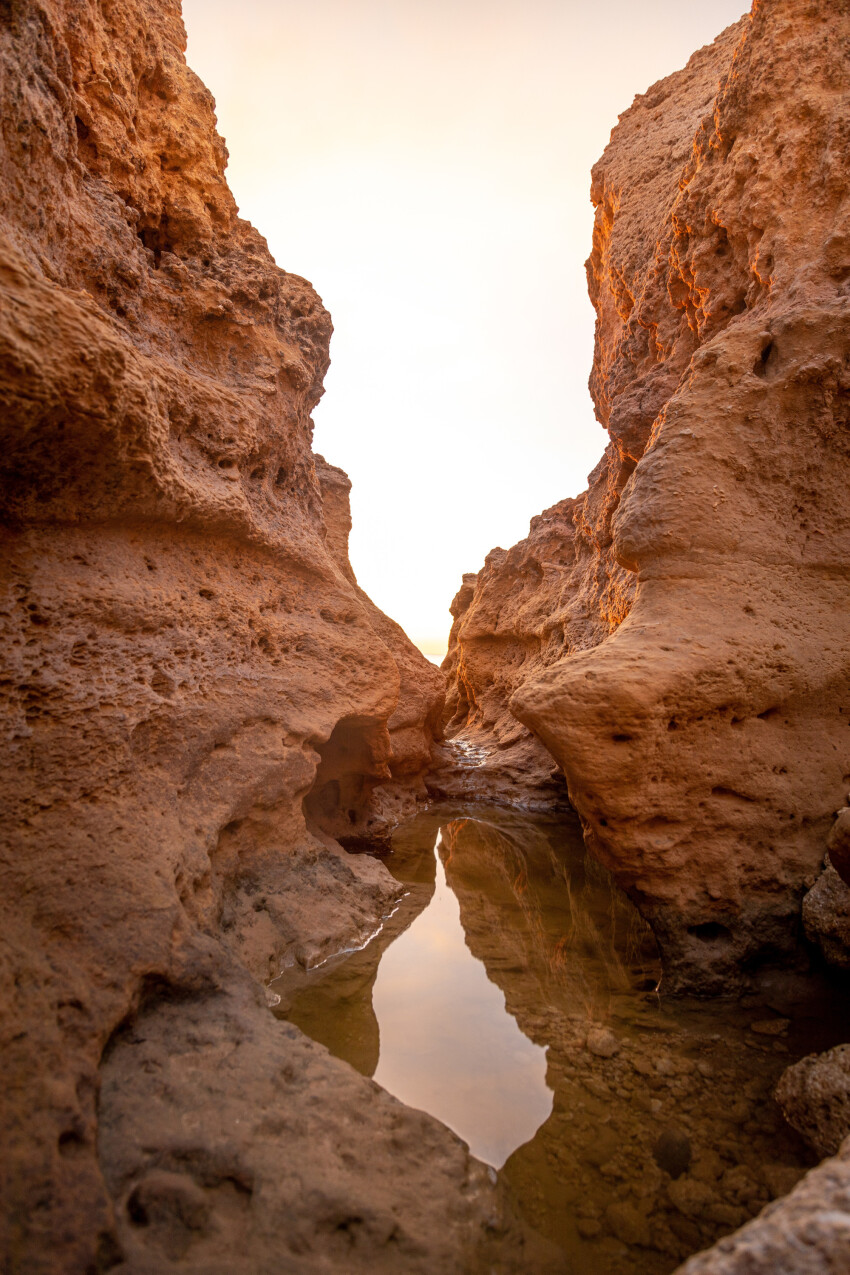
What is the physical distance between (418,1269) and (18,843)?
1.89 metres

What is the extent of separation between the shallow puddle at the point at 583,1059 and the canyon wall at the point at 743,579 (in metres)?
0.47

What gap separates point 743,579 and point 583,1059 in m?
2.74

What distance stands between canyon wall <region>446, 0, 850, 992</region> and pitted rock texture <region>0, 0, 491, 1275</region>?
187cm

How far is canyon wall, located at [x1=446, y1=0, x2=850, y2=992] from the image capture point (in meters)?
3.47

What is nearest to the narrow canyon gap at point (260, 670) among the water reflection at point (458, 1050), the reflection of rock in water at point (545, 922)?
the water reflection at point (458, 1050)

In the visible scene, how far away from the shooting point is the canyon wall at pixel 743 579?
347 centimetres

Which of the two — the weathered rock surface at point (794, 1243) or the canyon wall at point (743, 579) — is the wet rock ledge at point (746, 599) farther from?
the weathered rock surface at point (794, 1243)

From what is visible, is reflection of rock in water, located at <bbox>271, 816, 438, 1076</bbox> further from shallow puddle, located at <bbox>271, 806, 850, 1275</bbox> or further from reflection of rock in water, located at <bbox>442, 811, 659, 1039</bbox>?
reflection of rock in water, located at <bbox>442, 811, 659, 1039</bbox>

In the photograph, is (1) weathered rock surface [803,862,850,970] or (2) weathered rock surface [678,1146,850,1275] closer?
(2) weathered rock surface [678,1146,850,1275]

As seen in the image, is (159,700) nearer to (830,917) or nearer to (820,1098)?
(820,1098)

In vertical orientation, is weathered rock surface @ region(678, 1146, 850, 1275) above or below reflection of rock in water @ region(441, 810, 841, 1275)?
above

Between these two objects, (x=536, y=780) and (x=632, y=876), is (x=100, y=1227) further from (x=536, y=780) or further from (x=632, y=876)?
(x=536, y=780)

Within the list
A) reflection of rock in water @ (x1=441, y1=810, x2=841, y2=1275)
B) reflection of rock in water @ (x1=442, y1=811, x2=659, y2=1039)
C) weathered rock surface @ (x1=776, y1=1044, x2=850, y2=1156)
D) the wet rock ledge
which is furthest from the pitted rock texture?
the wet rock ledge

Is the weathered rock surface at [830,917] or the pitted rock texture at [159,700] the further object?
the weathered rock surface at [830,917]
